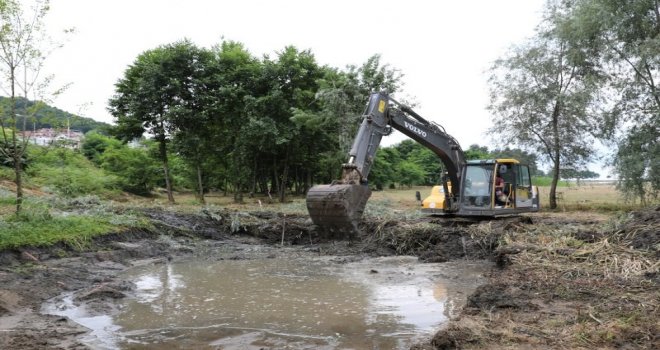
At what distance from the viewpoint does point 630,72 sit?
2192 cm

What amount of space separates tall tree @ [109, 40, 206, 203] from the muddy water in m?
16.7

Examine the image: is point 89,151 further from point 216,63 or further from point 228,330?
point 228,330

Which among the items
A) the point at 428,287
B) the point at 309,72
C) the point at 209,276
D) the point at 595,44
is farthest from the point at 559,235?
the point at 309,72

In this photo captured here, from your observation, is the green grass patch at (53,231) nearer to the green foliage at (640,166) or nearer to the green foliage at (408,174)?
the green foliage at (640,166)

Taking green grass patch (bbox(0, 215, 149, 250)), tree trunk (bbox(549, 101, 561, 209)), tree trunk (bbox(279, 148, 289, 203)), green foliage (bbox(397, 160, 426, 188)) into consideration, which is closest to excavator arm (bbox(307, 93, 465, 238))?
green grass patch (bbox(0, 215, 149, 250))

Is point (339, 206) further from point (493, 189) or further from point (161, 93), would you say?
point (161, 93)

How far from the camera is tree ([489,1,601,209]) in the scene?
23422 mm

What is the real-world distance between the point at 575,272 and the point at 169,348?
5211 millimetres

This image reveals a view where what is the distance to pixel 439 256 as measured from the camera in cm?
1084

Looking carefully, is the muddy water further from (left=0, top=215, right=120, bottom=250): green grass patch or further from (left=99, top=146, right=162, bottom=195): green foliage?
(left=99, top=146, right=162, bottom=195): green foliage

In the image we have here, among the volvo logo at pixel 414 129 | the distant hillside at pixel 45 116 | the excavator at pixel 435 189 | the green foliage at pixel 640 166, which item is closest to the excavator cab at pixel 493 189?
the excavator at pixel 435 189

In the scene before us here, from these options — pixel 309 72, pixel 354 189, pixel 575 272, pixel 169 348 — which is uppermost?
pixel 309 72

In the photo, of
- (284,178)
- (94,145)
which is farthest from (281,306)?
(94,145)

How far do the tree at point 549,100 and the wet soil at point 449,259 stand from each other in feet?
40.5
